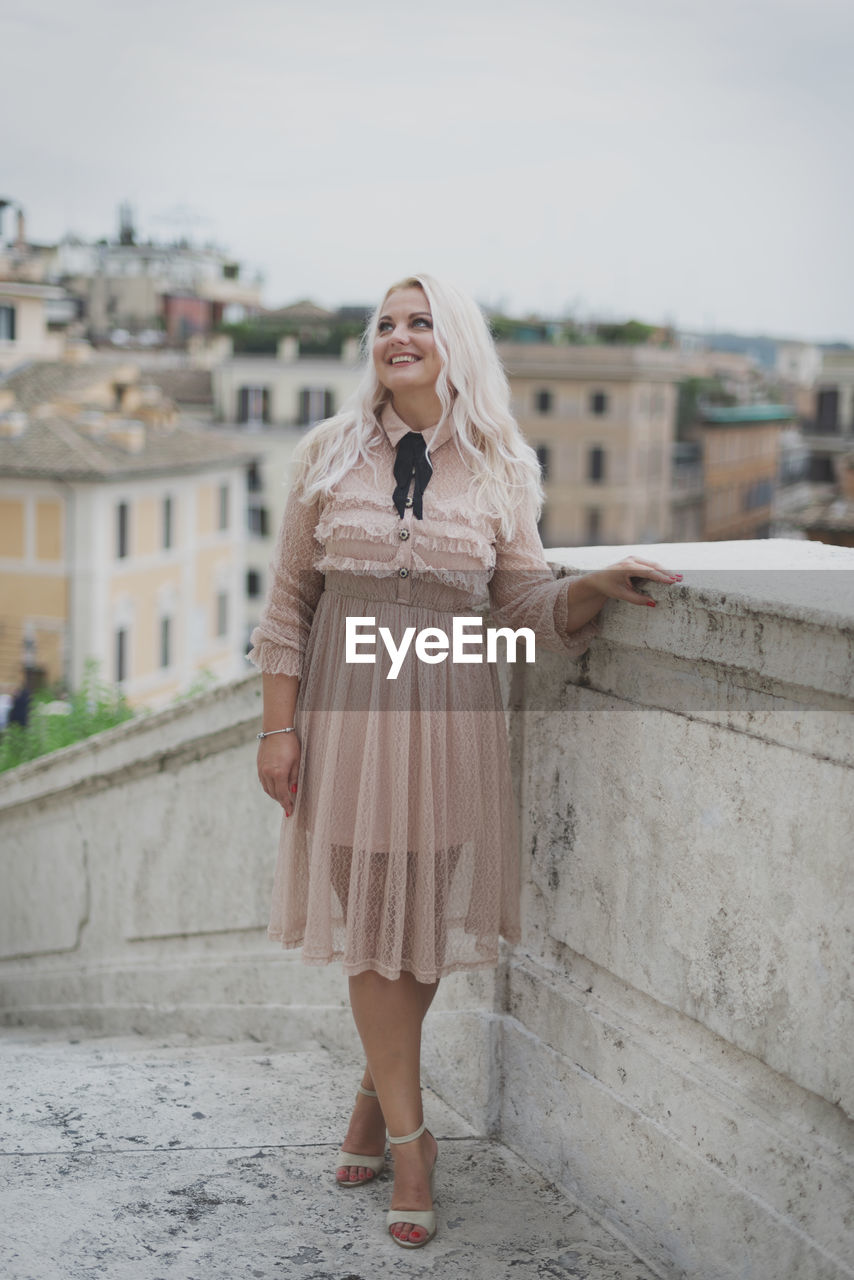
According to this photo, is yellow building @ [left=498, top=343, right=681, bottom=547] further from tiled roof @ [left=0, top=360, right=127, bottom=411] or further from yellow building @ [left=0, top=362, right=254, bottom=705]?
tiled roof @ [left=0, top=360, right=127, bottom=411]

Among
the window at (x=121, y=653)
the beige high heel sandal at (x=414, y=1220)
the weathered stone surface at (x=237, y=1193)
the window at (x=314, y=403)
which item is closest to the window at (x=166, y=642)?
the window at (x=121, y=653)

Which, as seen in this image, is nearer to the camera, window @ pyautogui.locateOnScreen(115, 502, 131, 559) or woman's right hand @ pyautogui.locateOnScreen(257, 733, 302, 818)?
woman's right hand @ pyautogui.locateOnScreen(257, 733, 302, 818)

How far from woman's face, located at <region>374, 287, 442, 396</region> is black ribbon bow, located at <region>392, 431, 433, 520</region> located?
0.10m

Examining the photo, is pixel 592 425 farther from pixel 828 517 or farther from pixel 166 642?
pixel 828 517

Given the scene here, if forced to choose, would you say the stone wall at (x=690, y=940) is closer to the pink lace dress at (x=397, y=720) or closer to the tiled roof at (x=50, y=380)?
the pink lace dress at (x=397, y=720)

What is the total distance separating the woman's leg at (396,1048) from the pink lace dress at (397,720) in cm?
8

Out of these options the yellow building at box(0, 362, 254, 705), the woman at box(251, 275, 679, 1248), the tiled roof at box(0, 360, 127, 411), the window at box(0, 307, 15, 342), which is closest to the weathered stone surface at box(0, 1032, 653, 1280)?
the woman at box(251, 275, 679, 1248)

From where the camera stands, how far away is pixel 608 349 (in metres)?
50.3

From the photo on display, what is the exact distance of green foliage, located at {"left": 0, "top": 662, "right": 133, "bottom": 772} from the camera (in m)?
7.87

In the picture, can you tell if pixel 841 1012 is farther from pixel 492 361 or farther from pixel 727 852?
pixel 492 361

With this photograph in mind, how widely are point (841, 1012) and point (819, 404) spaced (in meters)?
34.1

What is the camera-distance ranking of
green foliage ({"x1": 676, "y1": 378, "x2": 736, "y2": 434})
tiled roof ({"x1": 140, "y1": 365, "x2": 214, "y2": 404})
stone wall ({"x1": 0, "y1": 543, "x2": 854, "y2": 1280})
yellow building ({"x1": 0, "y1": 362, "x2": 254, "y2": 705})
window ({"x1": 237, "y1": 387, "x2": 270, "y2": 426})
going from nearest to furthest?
1. stone wall ({"x1": 0, "y1": 543, "x2": 854, "y2": 1280})
2. yellow building ({"x1": 0, "y1": 362, "x2": 254, "y2": 705})
3. window ({"x1": 237, "y1": 387, "x2": 270, "y2": 426})
4. tiled roof ({"x1": 140, "y1": 365, "x2": 214, "y2": 404})
5. green foliage ({"x1": 676, "y1": 378, "x2": 736, "y2": 434})

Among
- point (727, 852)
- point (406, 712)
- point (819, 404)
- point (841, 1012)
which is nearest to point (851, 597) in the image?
point (727, 852)

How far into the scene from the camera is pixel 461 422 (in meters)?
2.57
